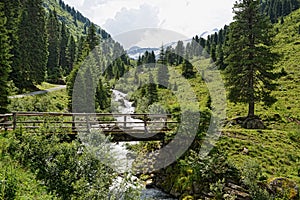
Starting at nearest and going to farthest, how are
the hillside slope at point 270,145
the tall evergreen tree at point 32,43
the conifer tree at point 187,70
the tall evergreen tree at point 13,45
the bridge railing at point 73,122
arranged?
the bridge railing at point 73,122 < the hillside slope at point 270,145 < the tall evergreen tree at point 13,45 < the tall evergreen tree at point 32,43 < the conifer tree at point 187,70

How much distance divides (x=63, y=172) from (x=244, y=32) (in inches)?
900

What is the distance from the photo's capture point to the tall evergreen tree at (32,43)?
4566 cm

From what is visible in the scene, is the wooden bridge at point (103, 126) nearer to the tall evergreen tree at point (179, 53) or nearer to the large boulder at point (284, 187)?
the large boulder at point (284, 187)

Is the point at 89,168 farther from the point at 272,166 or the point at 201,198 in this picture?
the point at 272,166

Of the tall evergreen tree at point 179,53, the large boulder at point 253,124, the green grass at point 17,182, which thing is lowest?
the green grass at point 17,182

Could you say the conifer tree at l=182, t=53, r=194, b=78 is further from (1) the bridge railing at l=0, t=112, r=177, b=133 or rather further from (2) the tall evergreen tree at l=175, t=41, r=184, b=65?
(1) the bridge railing at l=0, t=112, r=177, b=133

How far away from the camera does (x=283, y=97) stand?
46812 millimetres

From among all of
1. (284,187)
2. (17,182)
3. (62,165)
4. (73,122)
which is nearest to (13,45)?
(73,122)

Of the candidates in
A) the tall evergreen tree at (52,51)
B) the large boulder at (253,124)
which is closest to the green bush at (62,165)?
the large boulder at (253,124)

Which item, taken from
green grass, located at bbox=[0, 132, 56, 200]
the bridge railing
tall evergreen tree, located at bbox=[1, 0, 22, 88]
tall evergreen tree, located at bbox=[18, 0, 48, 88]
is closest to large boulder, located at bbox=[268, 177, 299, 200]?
the bridge railing

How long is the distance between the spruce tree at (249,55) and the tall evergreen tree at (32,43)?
3072 centimetres

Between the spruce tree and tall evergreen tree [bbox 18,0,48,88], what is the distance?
3072cm

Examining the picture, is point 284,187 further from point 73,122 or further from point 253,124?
point 253,124

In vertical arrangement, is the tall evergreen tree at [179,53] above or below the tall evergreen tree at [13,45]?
above
